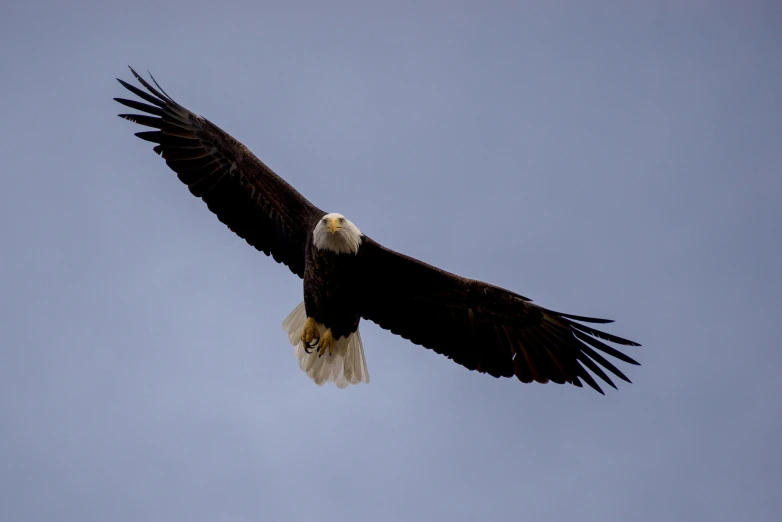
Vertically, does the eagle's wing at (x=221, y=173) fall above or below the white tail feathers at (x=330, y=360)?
above

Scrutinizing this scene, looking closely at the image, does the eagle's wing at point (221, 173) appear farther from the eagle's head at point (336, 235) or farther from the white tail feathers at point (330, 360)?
the white tail feathers at point (330, 360)

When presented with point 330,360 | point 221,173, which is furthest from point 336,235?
point 330,360

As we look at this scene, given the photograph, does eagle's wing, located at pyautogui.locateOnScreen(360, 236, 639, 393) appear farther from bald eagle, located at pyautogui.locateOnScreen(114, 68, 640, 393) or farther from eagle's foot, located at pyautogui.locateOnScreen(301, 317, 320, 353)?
eagle's foot, located at pyautogui.locateOnScreen(301, 317, 320, 353)

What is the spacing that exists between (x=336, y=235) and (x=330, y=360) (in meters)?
1.85

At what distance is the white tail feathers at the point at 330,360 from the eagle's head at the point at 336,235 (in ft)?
4.65

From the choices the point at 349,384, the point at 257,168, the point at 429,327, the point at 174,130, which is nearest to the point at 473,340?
the point at 429,327

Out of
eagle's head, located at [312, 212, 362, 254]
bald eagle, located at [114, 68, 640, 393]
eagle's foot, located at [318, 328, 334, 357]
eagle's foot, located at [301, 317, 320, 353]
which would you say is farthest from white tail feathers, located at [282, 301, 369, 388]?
eagle's head, located at [312, 212, 362, 254]

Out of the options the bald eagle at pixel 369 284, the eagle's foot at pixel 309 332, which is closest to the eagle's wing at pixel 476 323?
the bald eagle at pixel 369 284

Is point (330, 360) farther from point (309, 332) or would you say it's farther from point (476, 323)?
point (476, 323)

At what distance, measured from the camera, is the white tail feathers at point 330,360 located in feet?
29.5

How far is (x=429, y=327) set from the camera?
27.0 feet

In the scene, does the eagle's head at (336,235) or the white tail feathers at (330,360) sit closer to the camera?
the eagle's head at (336,235)

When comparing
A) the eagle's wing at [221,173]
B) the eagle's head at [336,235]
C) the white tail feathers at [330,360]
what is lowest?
the eagle's head at [336,235]

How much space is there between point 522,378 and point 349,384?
6.08 ft
